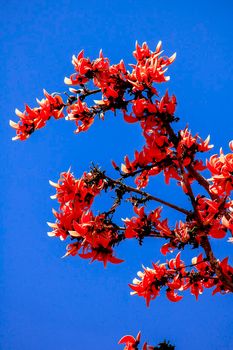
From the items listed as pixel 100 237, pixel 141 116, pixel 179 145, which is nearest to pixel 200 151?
pixel 179 145

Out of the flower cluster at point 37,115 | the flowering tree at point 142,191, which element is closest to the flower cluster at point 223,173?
the flowering tree at point 142,191

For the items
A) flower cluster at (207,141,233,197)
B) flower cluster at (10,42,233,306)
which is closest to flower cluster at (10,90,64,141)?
flower cluster at (10,42,233,306)

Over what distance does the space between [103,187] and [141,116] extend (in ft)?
1.91

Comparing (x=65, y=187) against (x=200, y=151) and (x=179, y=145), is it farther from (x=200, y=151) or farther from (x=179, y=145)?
(x=200, y=151)

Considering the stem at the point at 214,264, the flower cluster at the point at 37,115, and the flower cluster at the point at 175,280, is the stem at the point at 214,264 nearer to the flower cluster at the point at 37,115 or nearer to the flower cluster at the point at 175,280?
the flower cluster at the point at 175,280

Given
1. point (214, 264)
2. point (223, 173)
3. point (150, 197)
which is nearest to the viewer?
point (223, 173)

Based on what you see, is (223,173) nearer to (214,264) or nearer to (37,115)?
(214,264)

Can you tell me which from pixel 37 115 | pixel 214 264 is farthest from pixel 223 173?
pixel 37 115

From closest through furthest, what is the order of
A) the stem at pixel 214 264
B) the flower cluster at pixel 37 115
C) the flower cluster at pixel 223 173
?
1. the flower cluster at pixel 223 173
2. the stem at pixel 214 264
3. the flower cluster at pixel 37 115

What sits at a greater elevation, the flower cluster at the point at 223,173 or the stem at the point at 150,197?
the stem at the point at 150,197

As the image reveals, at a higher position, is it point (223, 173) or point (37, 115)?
point (37, 115)

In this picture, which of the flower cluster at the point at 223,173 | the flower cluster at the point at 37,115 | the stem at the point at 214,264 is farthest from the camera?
the flower cluster at the point at 37,115

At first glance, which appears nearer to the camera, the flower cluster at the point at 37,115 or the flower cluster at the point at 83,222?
the flower cluster at the point at 83,222

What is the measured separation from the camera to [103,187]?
2.54 metres
